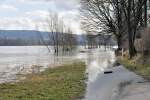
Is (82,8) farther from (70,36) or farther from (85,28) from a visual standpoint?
(70,36)

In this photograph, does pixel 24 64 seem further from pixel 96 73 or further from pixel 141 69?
pixel 141 69

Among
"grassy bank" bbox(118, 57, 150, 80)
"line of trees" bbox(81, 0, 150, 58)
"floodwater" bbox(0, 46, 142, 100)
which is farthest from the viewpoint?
"line of trees" bbox(81, 0, 150, 58)

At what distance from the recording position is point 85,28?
7188 centimetres

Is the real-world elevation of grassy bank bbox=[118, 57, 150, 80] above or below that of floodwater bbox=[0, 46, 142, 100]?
above

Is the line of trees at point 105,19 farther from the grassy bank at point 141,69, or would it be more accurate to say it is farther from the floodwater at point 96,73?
the grassy bank at point 141,69

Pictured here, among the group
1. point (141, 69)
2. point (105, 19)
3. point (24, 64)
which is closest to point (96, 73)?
point (141, 69)

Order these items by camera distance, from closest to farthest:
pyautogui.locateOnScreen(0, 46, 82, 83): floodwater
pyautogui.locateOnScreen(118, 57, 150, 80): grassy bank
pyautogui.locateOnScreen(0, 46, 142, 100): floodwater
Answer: pyautogui.locateOnScreen(0, 46, 142, 100): floodwater
pyautogui.locateOnScreen(118, 57, 150, 80): grassy bank
pyautogui.locateOnScreen(0, 46, 82, 83): floodwater

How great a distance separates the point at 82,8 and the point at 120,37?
10086 mm

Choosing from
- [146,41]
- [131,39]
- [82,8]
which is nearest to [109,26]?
[82,8]

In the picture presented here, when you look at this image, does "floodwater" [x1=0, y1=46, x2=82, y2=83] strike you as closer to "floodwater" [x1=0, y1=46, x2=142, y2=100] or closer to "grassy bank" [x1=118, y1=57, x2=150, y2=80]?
"floodwater" [x1=0, y1=46, x2=142, y2=100]

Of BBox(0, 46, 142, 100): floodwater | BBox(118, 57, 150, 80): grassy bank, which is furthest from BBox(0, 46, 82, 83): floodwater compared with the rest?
BBox(118, 57, 150, 80): grassy bank

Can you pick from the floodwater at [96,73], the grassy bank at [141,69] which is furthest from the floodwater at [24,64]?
the grassy bank at [141,69]

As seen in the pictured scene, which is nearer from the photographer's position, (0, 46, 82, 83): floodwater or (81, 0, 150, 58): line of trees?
(0, 46, 82, 83): floodwater

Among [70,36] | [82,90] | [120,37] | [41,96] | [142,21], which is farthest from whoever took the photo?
[70,36]
